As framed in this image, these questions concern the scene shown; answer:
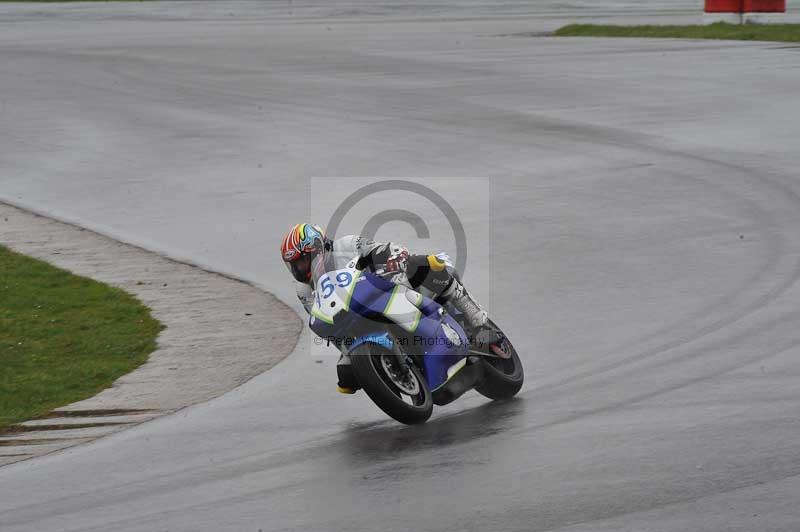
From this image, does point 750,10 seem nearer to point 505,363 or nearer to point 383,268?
point 505,363

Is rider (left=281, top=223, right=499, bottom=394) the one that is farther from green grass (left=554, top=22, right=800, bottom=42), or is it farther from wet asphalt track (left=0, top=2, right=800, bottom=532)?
green grass (left=554, top=22, right=800, bottom=42)

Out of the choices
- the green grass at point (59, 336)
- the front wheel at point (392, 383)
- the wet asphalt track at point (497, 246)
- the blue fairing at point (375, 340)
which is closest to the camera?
the wet asphalt track at point (497, 246)

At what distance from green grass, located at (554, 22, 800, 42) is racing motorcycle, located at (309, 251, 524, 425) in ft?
84.2

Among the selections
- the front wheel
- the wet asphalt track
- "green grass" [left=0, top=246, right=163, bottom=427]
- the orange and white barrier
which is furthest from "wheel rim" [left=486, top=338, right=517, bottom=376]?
the orange and white barrier

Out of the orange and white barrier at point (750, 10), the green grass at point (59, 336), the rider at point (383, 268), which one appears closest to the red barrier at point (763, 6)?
the orange and white barrier at point (750, 10)

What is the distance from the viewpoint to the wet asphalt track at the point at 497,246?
750 centimetres

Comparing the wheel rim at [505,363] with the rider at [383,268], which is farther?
the wheel rim at [505,363]

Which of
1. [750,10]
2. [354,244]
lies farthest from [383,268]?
[750,10]

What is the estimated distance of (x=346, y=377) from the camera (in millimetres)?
8922

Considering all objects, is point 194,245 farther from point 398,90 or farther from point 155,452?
point 398,90

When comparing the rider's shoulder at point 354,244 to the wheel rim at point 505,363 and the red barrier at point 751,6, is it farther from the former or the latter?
the red barrier at point 751,6

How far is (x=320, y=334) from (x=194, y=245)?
6.68 metres

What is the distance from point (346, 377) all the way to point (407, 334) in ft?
1.62

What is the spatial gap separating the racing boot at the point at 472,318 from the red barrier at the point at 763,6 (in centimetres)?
2965
